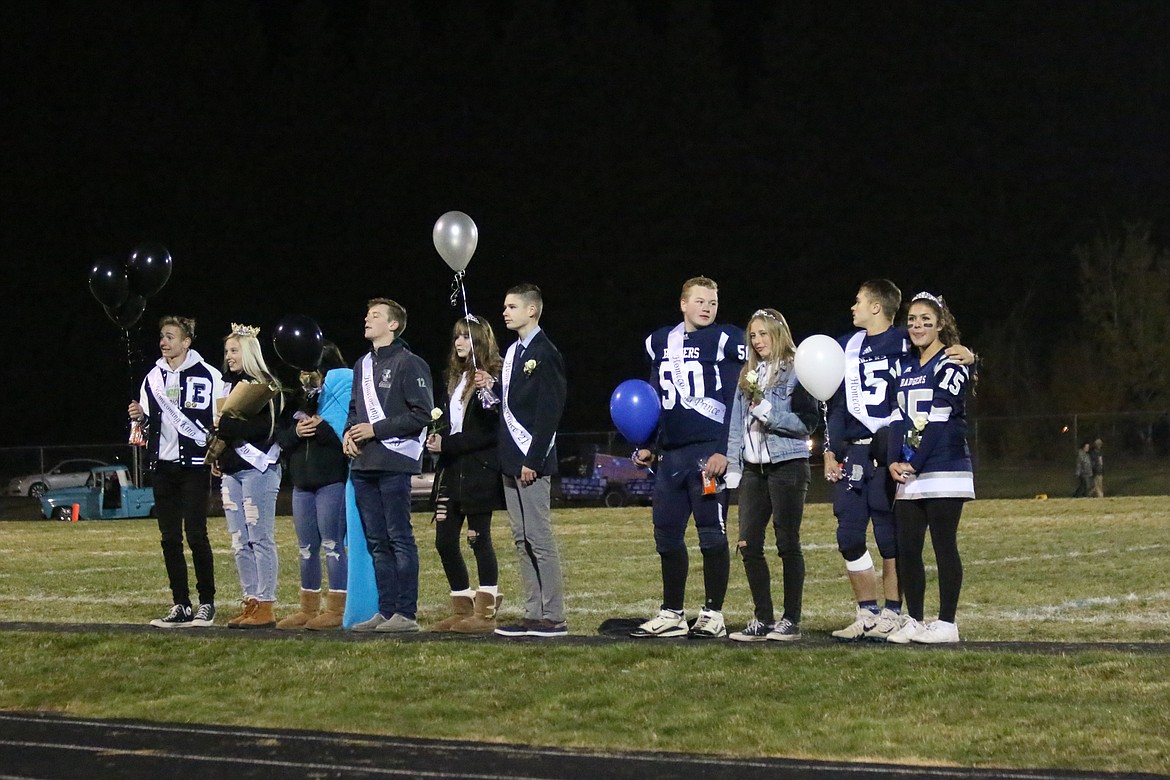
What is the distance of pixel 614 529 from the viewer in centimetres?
2389

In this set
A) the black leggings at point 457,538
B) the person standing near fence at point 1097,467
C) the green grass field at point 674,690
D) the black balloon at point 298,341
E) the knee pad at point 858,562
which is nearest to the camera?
the green grass field at point 674,690

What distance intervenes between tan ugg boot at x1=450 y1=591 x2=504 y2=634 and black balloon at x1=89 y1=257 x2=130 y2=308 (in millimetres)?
4072

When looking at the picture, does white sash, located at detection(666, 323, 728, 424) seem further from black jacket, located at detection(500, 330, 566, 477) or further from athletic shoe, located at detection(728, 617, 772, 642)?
athletic shoe, located at detection(728, 617, 772, 642)

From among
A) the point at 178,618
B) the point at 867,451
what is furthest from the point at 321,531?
the point at 867,451

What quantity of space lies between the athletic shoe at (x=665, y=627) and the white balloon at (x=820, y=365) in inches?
64.6

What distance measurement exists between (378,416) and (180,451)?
1.78m

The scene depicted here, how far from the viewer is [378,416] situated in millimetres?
9805

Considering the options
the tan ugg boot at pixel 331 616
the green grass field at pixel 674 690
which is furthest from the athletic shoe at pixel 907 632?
the tan ugg boot at pixel 331 616

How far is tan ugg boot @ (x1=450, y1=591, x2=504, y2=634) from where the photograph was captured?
982 cm

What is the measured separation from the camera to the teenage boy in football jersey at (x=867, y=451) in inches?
350

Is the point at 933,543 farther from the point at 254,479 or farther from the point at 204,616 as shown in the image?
the point at 204,616

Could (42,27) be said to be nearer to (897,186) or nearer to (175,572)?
(897,186)

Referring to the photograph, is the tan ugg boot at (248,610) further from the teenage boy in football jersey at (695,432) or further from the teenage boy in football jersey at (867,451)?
the teenage boy in football jersey at (867,451)

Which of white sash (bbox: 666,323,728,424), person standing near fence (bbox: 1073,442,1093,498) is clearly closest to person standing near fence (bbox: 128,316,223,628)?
white sash (bbox: 666,323,728,424)
